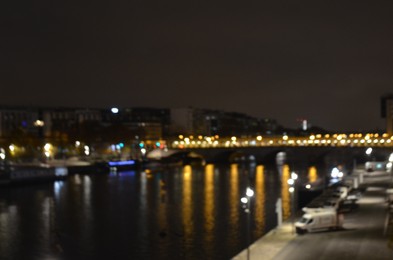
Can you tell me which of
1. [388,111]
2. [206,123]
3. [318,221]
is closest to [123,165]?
[318,221]

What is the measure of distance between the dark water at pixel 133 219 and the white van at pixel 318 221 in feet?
4.89

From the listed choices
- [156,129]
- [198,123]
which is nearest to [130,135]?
[156,129]

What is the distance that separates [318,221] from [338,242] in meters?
1.31

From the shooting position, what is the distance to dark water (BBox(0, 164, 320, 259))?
14500mm

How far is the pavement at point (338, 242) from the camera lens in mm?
11156

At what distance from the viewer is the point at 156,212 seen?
798 inches

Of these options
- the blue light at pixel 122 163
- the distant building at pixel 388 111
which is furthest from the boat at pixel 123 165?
the distant building at pixel 388 111

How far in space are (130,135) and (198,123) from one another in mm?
33809

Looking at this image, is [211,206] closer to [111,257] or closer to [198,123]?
[111,257]

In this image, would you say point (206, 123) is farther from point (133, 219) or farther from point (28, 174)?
point (133, 219)

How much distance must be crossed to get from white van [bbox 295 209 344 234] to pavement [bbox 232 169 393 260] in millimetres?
175

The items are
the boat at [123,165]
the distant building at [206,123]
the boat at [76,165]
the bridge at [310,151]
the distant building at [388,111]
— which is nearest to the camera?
the boat at [76,165]

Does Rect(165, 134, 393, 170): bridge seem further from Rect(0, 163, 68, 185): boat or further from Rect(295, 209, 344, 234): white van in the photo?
Rect(295, 209, 344, 234): white van

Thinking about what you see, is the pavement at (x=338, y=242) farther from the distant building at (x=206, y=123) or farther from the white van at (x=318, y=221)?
the distant building at (x=206, y=123)
